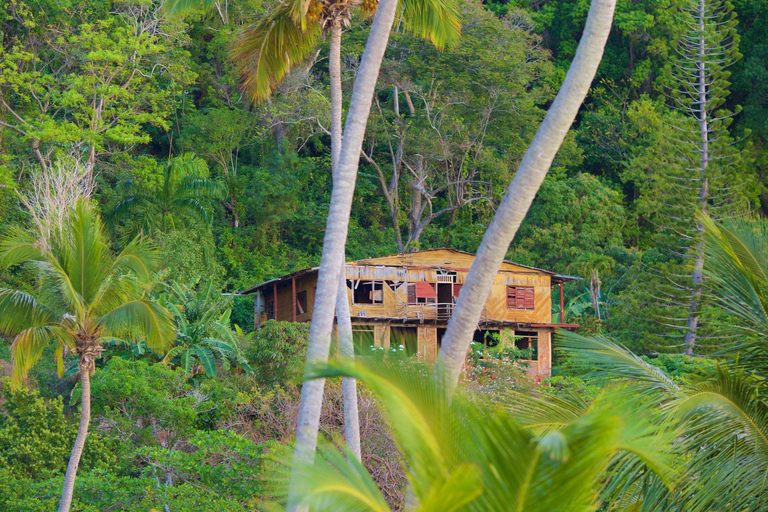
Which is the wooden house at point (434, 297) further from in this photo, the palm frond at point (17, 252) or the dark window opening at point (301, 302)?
the palm frond at point (17, 252)

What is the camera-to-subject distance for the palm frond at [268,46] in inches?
477

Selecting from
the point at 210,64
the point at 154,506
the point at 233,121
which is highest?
the point at 210,64

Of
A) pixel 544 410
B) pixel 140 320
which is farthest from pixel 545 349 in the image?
pixel 544 410

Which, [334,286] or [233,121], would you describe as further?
[233,121]

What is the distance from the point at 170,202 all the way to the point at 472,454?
3187 centimetres

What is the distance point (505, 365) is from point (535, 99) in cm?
2034

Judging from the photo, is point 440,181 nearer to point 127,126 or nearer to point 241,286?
point 241,286

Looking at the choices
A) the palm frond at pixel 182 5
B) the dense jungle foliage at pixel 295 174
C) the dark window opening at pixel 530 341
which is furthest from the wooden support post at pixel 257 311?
the palm frond at pixel 182 5

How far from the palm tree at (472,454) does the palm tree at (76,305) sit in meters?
11.0

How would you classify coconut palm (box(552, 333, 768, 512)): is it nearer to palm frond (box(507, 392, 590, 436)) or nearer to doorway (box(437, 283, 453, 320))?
palm frond (box(507, 392, 590, 436))

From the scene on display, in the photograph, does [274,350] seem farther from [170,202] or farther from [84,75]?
[84,75]

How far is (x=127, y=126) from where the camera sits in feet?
115

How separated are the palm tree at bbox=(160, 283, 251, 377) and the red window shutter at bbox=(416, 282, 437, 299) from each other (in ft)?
21.5

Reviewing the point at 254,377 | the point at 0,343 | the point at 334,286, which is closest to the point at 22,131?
the point at 0,343
